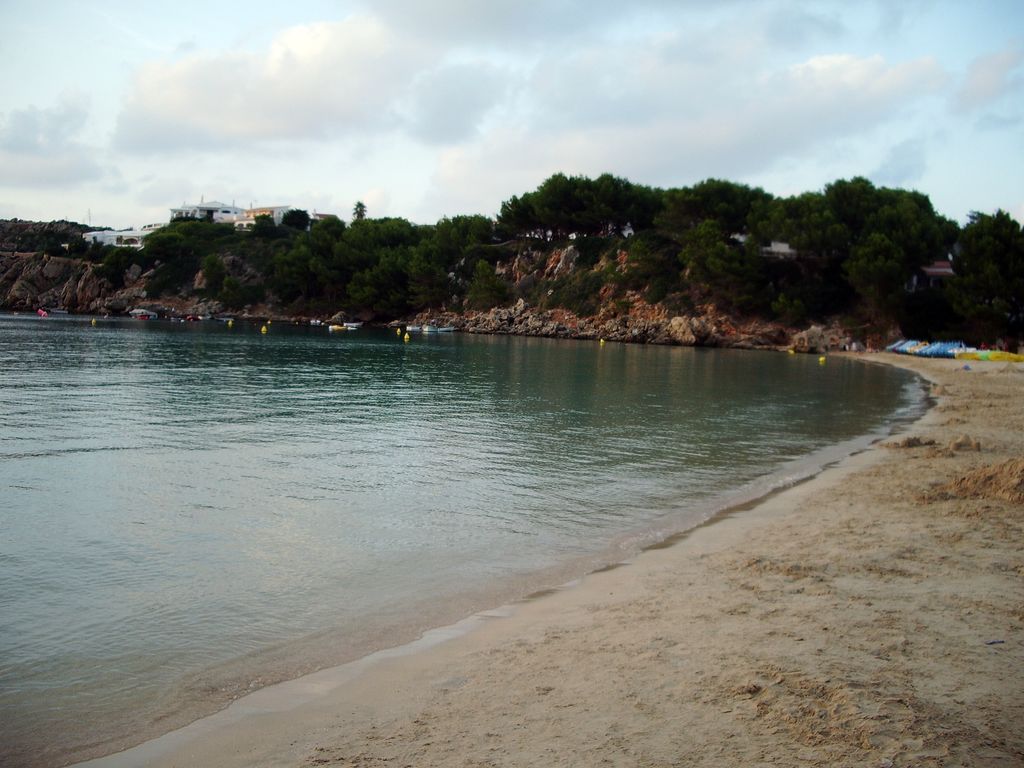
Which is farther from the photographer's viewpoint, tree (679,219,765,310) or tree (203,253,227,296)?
tree (203,253,227,296)

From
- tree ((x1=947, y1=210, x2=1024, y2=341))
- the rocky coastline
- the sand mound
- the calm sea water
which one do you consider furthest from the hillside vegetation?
the sand mound

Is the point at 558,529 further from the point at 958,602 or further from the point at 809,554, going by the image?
the point at 958,602

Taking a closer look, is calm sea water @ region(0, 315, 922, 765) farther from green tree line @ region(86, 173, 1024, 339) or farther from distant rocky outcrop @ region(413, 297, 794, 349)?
distant rocky outcrop @ region(413, 297, 794, 349)

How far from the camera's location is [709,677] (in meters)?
6.40

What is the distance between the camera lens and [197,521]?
1281 cm

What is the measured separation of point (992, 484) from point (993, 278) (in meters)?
64.5

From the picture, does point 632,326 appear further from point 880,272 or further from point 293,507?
point 293,507

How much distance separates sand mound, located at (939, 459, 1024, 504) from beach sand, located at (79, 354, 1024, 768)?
1986 mm

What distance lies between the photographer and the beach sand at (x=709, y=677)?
5.29 m

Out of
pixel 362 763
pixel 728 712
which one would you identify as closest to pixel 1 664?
pixel 362 763

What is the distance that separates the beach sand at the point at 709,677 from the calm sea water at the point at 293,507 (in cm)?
88

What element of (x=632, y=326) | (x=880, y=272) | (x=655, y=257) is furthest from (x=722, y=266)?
(x=880, y=272)

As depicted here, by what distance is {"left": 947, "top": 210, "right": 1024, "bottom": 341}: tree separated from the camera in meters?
67.5

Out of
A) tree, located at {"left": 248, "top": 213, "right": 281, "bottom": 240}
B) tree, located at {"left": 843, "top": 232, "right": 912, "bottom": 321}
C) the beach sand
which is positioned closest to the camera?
the beach sand
